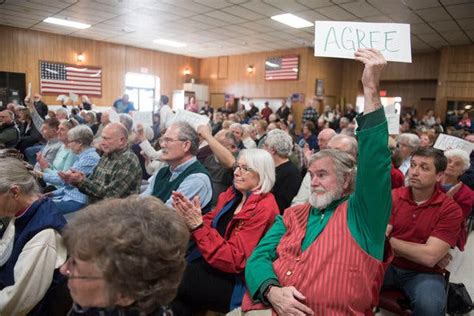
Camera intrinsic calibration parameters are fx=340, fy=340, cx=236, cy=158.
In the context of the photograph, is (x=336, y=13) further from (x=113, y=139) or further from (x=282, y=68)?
(x=113, y=139)

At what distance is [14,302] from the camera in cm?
134

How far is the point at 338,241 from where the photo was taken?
136 centimetres

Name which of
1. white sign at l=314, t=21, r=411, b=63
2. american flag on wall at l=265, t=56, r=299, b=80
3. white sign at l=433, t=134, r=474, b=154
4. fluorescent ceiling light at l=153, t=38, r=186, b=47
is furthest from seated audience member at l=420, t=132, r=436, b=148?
fluorescent ceiling light at l=153, t=38, r=186, b=47

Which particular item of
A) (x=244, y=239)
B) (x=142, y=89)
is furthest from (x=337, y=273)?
(x=142, y=89)

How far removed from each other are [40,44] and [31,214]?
10.8 m

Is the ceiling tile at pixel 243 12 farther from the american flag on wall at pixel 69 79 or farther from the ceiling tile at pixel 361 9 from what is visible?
the american flag on wall at pixel 69 79

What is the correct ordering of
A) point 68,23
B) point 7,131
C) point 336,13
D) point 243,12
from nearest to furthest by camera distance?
1. point 7,131
2. point 336,13
3. point 243,12
4. point 68,23

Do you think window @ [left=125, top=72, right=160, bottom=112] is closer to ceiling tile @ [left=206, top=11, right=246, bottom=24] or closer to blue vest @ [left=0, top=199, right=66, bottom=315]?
ceiling tile @ [left=206, top=11, right=246, bottom=24]

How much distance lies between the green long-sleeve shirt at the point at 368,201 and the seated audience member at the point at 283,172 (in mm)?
1168

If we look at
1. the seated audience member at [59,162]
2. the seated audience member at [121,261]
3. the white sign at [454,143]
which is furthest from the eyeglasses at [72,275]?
the white sign at [454,143]

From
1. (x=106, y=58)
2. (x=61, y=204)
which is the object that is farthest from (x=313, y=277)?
(x=106, y=58)

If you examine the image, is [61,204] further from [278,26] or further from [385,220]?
[278,26]

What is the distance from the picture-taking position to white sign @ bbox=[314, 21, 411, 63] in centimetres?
152

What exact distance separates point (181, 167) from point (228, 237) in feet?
2.50
